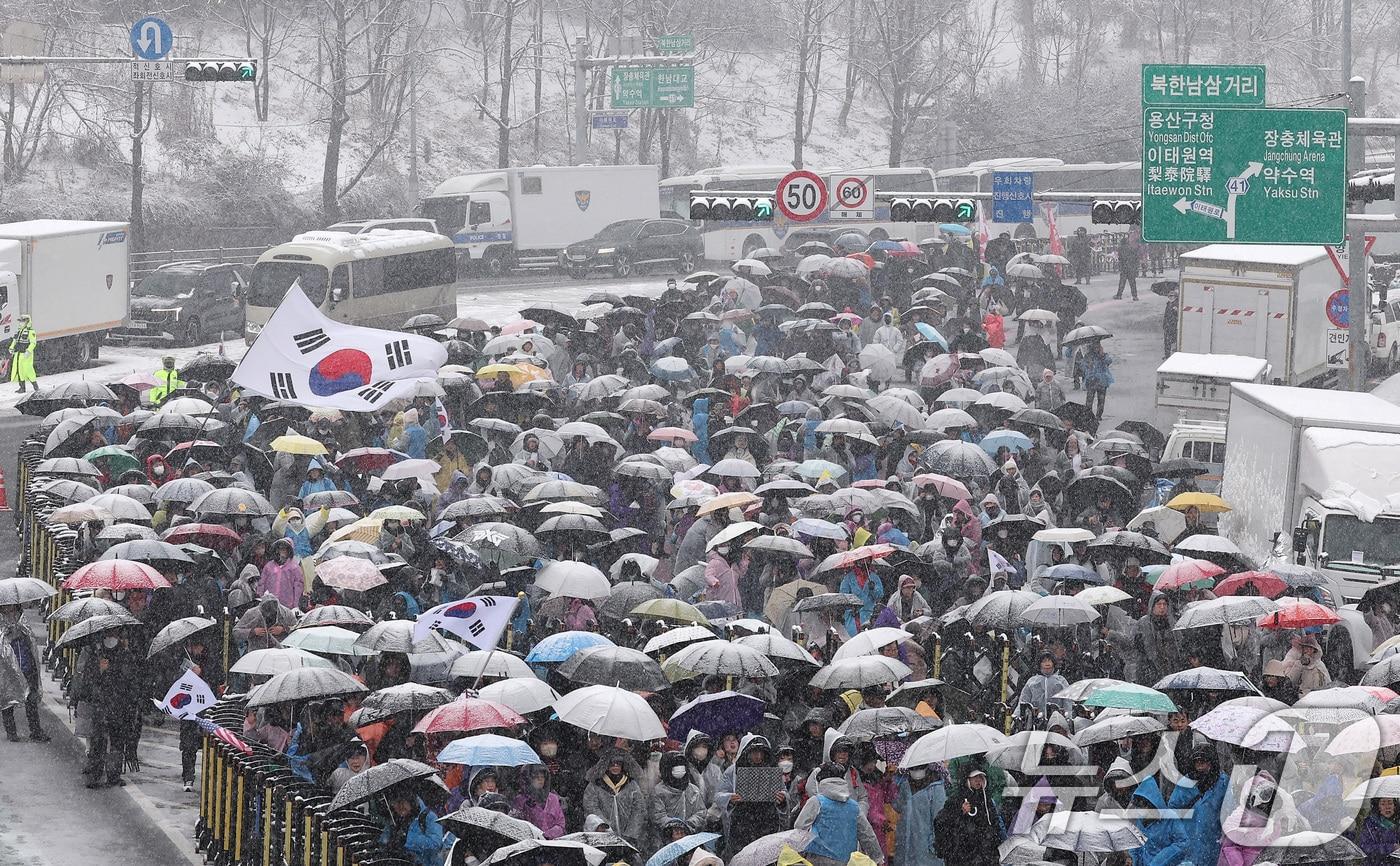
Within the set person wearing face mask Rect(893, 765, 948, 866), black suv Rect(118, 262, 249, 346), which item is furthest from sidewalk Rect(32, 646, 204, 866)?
black suv Rect(118, 262, 249, 346)

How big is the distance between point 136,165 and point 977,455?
3651cm

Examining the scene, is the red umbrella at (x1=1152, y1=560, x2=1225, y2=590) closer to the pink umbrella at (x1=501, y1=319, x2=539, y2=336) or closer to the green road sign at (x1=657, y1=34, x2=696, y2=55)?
the pink umbrella at (x1=501, y1=319, x2=539, y2=336)

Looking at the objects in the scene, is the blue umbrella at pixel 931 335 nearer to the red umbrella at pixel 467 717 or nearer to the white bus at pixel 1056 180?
the red umbrella at pixel 467 717

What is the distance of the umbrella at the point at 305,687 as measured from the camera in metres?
11.6

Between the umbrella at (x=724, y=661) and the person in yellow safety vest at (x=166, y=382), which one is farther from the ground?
the person in yellow safety vest at (x=166, y=382)

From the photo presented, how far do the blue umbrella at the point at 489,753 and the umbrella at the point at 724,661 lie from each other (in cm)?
177

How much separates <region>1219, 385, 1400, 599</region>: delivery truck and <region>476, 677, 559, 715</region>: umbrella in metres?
7.63

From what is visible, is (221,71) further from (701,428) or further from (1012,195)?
(1012,195)

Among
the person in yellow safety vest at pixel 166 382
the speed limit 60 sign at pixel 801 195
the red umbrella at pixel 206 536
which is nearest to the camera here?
the red umbrella at pixel 206 536

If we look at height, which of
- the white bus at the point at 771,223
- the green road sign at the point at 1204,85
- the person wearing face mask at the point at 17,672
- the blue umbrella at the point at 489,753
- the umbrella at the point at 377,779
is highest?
the green road sign at the point at 1204,85

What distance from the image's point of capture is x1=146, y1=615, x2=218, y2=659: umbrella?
44.2ft

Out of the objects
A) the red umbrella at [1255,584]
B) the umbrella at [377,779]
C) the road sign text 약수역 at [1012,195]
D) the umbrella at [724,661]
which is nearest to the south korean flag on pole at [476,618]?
the umbrella at [724,661]

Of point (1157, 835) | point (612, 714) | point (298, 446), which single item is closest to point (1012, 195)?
point (298, 446)

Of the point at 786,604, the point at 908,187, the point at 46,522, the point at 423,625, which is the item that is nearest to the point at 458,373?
the point at 46,522
